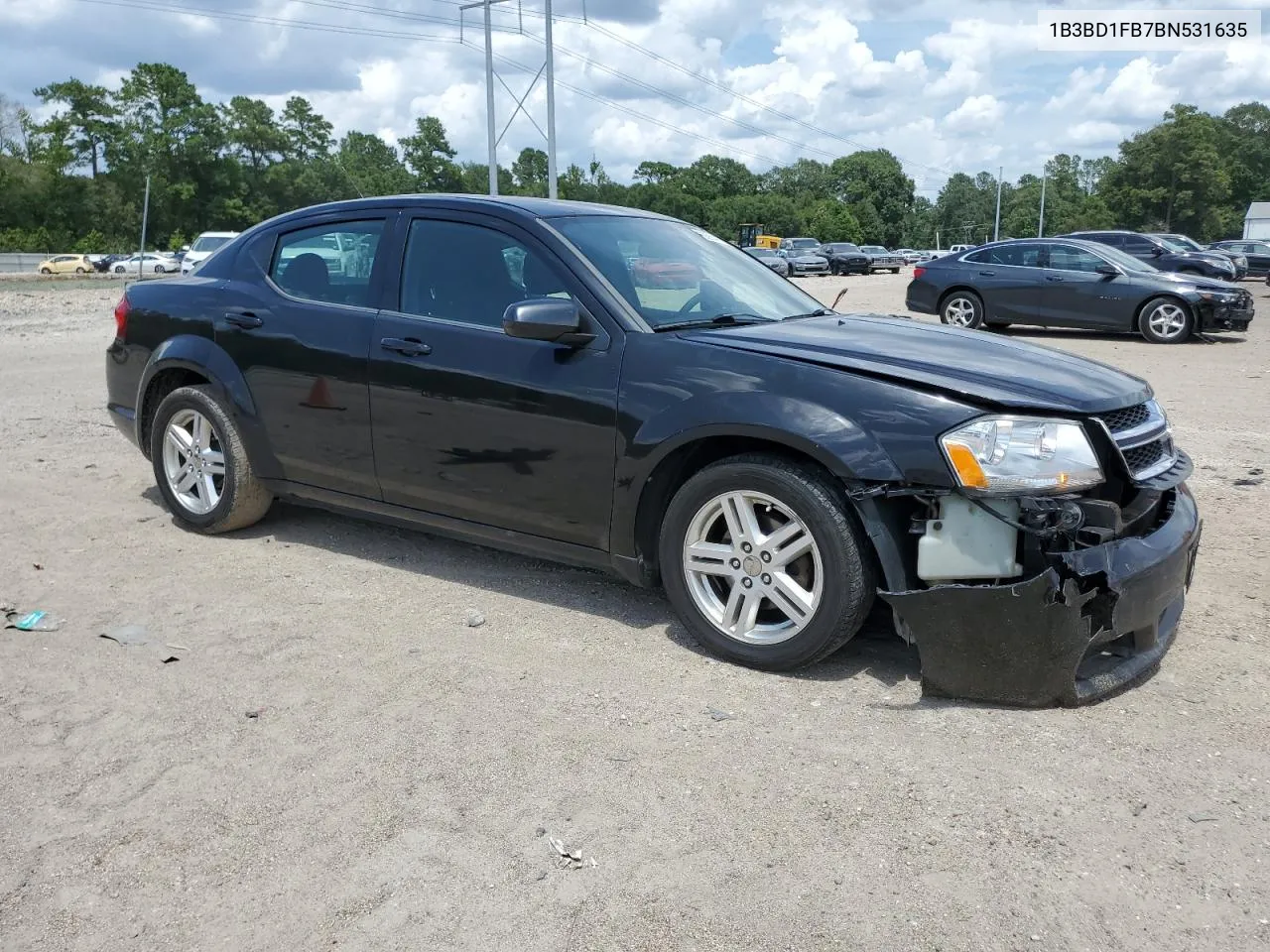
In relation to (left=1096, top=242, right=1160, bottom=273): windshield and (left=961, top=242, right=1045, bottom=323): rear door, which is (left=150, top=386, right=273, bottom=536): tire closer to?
(left=961, top=242, right=1045, bottom=323): rear door

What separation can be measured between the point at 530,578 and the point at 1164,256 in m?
20.7

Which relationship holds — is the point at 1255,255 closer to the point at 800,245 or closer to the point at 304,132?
the point at 800,245

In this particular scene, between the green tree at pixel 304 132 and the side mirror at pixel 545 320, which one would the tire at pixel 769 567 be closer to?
the side mirror at pixel 545 320

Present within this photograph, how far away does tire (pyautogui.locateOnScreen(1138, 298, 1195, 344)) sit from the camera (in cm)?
1537

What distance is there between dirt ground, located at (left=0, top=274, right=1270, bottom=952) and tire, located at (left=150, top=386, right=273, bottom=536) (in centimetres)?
53

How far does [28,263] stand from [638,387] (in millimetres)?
66949

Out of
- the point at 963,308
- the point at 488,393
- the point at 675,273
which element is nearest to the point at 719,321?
the point at 675,273

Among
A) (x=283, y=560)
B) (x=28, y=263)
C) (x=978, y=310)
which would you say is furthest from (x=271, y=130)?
(x=283, y=560)

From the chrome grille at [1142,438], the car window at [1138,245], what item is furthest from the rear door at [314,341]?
the car window at [1138,245]

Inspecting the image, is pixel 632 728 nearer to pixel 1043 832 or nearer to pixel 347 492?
pixel 1043 832

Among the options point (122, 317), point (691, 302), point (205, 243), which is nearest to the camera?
point (691, 302)

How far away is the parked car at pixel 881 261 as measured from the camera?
5397cm

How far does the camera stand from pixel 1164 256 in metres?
22.0

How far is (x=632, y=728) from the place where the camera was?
11.8 ft
